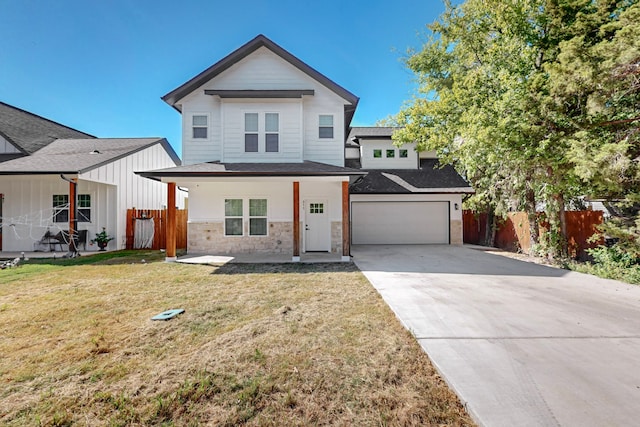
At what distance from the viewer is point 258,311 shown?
4.82 m

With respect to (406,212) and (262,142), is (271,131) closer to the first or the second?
(262,142)

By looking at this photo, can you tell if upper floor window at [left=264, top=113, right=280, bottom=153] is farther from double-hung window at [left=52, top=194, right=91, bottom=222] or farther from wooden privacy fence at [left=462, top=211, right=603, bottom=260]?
wooden privacy fence at [left=462, top=211, right=603, bottom=260]

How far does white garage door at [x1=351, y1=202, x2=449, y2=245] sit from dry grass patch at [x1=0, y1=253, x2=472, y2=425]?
8.53m

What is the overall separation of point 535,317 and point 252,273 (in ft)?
20.4

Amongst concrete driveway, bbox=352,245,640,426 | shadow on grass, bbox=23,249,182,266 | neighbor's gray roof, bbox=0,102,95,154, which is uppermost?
neighbor's gray roof, bbox=0,102,95,154

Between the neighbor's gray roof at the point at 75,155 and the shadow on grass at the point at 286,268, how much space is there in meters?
6.90

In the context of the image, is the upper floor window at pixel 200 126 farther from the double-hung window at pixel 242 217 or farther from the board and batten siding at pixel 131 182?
the board and batten siding at pixel 131 182

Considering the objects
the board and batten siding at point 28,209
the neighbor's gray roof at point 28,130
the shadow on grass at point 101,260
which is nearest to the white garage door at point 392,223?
the shadow on grass at point 101,260

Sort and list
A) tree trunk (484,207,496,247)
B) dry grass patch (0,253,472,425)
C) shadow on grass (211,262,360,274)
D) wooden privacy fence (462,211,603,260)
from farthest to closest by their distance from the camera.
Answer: tree trunk (484,207,496,247)
wooden privacy fence (462,211,603,260)
shadow on grass (211,262,360,274)
dry grass patch (0,253,472,425)

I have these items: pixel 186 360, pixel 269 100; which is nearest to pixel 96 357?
pixel 186 360

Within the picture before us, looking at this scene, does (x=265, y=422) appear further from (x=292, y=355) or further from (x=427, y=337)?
(x=427, y=337)

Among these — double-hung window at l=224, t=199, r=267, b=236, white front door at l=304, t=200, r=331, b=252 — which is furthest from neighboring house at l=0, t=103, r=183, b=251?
A: white front door at l=304, t=200, r=331, b=252

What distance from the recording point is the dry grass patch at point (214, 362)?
243cm

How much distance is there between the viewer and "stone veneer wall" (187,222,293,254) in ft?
37.0
